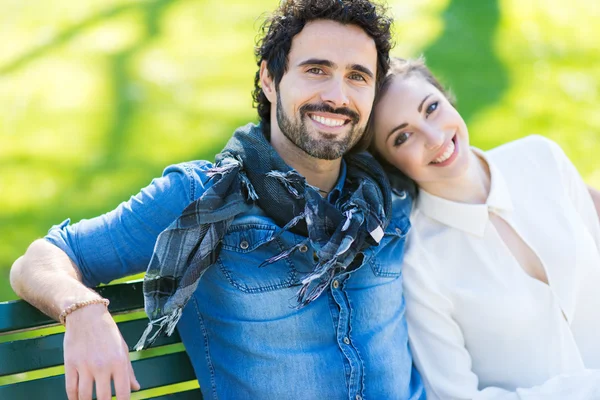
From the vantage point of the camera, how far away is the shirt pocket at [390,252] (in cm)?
287

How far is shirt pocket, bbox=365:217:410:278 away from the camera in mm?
2867

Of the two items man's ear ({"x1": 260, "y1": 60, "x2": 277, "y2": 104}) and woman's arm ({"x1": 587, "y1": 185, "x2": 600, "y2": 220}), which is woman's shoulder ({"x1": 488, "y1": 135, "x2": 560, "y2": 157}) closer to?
woman's arm ({"x1": 587, "y1": 185, "x2": 600, "y2": 220})

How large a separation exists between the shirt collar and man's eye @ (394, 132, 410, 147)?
261 mm

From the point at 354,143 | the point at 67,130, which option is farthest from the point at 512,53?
the point at 354,143

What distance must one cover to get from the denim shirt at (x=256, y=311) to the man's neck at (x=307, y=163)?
34 centimetres

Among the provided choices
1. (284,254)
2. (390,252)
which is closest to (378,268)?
(390,252)

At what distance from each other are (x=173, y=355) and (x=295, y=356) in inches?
19.2

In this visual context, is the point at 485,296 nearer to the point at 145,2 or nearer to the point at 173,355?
the point at 173,355

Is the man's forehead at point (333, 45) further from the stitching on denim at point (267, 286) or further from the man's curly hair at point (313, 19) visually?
the stitching on denim at point (267, 286)

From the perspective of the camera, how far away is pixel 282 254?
8.73 ft

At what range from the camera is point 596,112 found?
255 inches

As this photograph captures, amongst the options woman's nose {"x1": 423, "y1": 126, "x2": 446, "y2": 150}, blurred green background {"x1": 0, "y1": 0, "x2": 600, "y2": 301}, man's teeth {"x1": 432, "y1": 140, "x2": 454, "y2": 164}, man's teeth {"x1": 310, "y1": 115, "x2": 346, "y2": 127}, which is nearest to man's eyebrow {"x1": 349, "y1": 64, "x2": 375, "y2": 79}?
man's teeth {"x1": 310, "y1": 115, "x2": 346, "y2": 127}

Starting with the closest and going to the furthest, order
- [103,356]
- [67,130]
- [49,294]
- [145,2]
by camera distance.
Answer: [103,356] → [49,294] → [67,130] → [145,2]

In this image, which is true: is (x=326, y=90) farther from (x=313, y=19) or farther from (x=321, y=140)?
(x=313, y=19)
